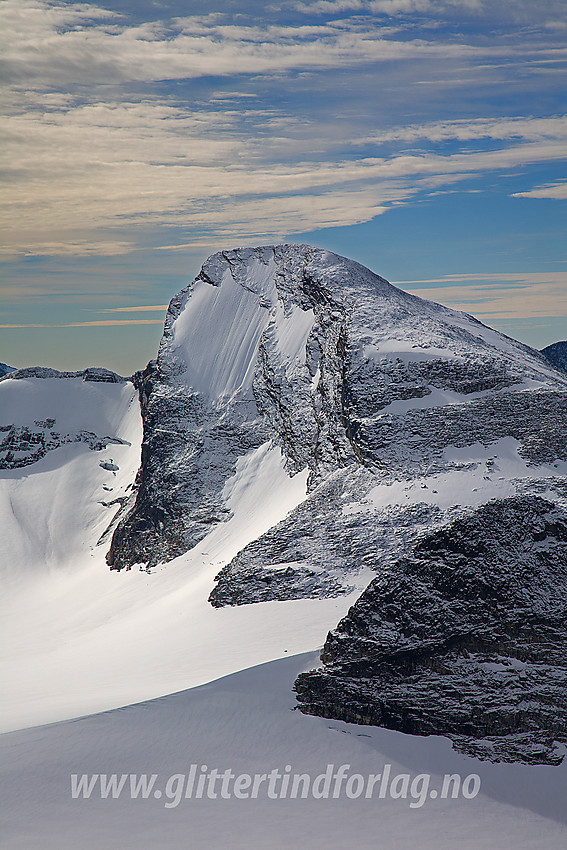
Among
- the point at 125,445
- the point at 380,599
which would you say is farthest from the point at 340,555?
the point at 125,445

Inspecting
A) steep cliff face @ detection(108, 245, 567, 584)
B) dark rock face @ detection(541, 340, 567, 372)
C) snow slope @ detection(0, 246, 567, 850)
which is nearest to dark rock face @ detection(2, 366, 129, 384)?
snow slope @ detection(0, 246, 567, 850)

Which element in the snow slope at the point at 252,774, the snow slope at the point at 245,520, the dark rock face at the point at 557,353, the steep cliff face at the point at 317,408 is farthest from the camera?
the dark rock face at the point at 557,353

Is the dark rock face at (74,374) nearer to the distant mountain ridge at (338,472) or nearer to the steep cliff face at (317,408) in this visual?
the distant mountain ridge at (338,472)

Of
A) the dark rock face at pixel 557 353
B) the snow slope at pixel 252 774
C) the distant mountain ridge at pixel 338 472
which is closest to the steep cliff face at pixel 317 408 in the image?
the distant mountain ridge at pixel 338 472

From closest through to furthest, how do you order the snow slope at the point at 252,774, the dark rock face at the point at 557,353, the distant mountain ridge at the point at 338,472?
the snow slope at the point at 252,774 → the distant mountain ridge at the point at 338,472 → the dark rock face at the point at 557,353

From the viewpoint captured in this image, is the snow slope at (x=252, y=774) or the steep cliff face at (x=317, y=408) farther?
the steep cliff face at (x=317, y=408)

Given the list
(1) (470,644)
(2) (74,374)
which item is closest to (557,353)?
(2) (74,374)

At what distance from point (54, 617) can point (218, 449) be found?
67.1ft

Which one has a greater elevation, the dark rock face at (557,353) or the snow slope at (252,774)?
the snow slope at (252,774)

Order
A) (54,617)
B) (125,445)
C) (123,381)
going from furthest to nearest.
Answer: (123,381) < (125,445) < (54,617)

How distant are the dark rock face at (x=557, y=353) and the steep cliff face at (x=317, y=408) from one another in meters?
66.2

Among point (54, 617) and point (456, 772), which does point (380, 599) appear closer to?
point (456, 772)

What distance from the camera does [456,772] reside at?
83.4 feet

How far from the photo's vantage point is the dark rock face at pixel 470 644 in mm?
26438
